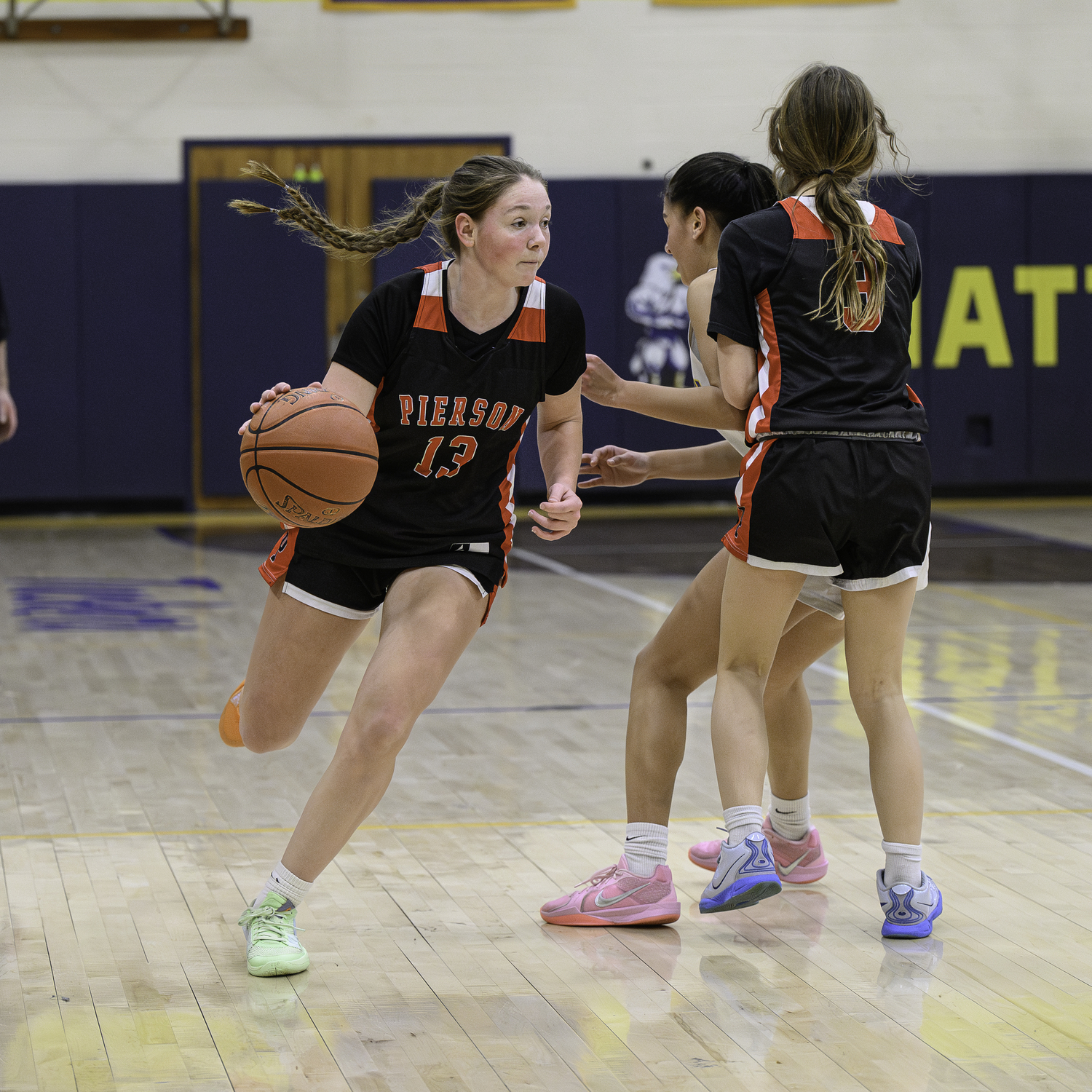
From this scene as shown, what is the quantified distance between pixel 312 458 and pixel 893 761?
126 cm

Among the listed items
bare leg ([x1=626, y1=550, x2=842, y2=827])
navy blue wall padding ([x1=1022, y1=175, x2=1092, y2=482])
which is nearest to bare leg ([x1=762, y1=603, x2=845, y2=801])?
bare leg ([x1=626, y1=550, x2=842, y2=827])

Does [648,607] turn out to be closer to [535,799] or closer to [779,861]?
[535,799]

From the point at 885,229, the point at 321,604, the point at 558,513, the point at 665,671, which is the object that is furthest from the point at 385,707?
the point at 885,229

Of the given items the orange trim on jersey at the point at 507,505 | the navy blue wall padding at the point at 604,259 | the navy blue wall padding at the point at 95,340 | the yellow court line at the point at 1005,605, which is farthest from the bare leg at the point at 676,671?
the navy blue wall padding at the point at 95,340

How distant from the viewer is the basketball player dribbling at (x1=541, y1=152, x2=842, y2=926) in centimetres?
333

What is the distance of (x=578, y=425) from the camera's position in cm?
344

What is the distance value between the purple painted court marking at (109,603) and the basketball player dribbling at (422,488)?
435 cm

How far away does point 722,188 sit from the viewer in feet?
Result: 11.0

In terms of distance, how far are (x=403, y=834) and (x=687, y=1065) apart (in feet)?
5.17

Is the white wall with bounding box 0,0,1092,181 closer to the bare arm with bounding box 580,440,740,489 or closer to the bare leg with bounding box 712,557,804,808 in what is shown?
the bare arm with bounding box 580,440,740,489

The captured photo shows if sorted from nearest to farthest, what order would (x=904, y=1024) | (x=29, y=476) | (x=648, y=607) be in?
(x=904, y=1024), (x=648, y=607), (x=29, y=476)

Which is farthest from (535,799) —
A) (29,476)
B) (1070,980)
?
(29,476)

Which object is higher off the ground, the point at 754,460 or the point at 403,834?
the point at 754,460

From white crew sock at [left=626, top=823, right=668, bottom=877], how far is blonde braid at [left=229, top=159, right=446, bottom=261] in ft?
4.17
